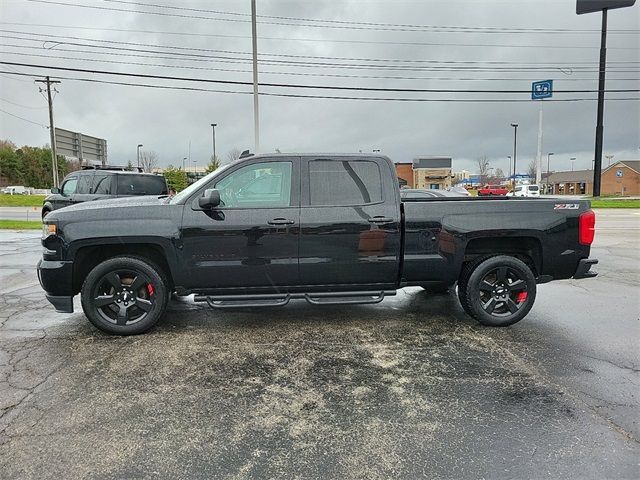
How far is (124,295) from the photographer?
477 cm

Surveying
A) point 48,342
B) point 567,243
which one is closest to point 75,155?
point 48,342

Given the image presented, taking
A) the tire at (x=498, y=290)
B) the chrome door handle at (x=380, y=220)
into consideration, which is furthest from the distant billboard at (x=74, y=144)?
the tire at (x=498, y=290)

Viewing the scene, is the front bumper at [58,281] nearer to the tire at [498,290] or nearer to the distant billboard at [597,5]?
the tire at [498,290]

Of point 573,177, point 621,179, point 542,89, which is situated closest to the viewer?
point 542,89

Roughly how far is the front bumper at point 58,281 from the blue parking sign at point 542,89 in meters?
26.5

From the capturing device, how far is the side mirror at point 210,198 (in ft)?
14.9

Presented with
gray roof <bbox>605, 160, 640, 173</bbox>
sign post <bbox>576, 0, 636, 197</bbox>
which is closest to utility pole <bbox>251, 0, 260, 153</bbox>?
sign post <bbox>576, 0, 636, 197</bbox>

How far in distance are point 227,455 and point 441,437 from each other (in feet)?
4.42

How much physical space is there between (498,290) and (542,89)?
25439 millimetres

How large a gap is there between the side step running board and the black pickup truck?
0.05 ft

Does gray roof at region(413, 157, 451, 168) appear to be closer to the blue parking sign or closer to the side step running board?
the blue parking sign

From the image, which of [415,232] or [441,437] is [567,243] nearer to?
[415,232]

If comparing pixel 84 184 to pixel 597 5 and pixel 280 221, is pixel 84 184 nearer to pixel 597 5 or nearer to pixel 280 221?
pixel 280 221

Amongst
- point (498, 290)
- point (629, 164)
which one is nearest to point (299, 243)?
point (498, 290)
